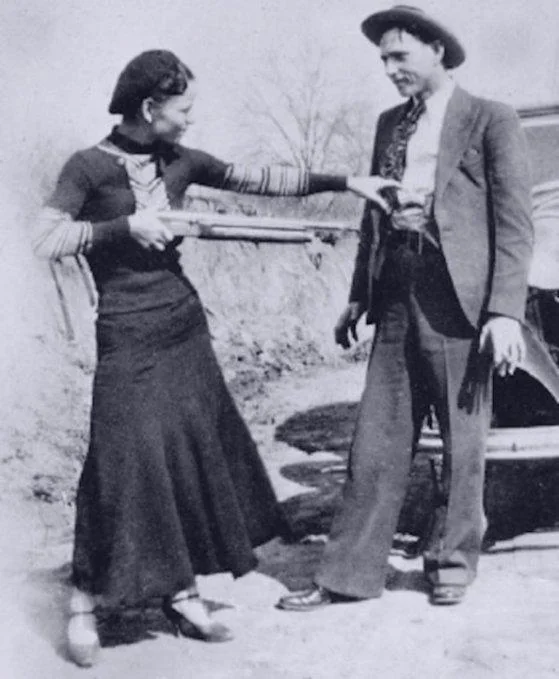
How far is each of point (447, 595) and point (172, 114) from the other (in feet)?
7.47

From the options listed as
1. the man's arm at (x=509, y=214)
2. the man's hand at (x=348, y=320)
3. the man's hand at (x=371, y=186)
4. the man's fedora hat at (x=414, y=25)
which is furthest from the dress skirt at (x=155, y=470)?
the man's fedora hat at (x=414, y=25)

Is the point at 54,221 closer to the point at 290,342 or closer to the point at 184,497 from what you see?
the point at 184,497

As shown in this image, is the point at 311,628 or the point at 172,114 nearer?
the point at 172,114

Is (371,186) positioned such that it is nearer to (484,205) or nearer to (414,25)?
(484,205)

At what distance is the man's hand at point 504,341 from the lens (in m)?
4.57

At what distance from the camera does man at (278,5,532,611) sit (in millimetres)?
4648

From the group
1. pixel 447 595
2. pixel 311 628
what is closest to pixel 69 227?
pixel 311 628

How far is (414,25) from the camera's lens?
469 cm

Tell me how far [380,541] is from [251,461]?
767 mm

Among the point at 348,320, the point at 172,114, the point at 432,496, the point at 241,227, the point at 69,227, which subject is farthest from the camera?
the point at 432,496

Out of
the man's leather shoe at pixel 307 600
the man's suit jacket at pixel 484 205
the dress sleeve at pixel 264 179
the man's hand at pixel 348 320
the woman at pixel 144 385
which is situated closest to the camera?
the woman at pixel 144 385

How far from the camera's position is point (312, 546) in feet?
19.2

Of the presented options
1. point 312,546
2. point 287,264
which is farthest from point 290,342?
point 312,546

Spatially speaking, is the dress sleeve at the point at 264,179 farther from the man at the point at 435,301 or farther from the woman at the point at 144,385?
the man at the point at 435,301
